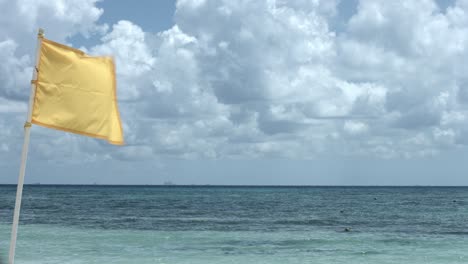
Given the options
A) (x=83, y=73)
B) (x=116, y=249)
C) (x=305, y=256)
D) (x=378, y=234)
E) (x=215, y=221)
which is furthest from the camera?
(x=215, y=221)

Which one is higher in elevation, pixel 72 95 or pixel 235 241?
pixel 72 95

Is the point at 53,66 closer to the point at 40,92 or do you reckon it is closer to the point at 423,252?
the point at 40,92

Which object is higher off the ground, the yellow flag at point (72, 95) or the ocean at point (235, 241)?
the yellow flag at point (72, 95)

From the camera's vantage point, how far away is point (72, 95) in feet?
32.0

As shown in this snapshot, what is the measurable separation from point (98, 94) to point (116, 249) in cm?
2289

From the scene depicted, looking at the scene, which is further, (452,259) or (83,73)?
(452,259)

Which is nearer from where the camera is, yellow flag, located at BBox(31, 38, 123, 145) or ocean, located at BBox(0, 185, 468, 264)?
yellow flag, located at BBox(31, 38, 123, 145)

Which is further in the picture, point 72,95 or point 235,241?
point 235,241

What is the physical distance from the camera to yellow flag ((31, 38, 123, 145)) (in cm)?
970

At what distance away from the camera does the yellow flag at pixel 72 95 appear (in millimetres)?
9703

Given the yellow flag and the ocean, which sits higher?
the yellow flag

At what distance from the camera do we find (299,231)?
43031 millimetres

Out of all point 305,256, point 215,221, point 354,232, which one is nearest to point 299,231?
point 354,232

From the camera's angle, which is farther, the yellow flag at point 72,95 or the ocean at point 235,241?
the ocean at point 235,241
